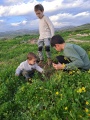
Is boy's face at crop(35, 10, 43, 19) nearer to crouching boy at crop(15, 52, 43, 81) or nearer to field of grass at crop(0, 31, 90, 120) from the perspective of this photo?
crouching boy at crop(15, 52, 43, 81)

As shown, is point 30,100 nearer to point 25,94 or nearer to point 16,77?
point 25,94


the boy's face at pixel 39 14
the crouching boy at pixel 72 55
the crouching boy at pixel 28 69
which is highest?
the boy's face at pixel 39 14

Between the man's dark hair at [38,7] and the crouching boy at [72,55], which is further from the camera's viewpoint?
the man's dark hair at [38,7]

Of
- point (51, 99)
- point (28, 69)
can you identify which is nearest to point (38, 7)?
point (28, 69)

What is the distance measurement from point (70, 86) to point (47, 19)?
15.4 feet

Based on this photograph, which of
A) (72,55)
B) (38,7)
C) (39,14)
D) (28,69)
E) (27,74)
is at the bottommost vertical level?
(27,74)

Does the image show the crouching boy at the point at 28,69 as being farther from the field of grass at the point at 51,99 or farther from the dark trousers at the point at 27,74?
the field of grass at the point at 51,99

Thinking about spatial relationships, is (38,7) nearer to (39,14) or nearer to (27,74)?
(39,14)

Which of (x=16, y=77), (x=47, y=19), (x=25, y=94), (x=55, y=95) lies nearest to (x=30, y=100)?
(x=25, y=94)

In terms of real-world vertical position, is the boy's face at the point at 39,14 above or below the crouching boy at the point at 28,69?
above

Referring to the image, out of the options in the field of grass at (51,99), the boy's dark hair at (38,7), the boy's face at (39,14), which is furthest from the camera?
the boy's face at (39,14)

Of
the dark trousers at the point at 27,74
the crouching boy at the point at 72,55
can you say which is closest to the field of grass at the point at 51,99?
the crouching boy at the point at 72,55

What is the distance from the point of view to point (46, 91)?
6.65 m

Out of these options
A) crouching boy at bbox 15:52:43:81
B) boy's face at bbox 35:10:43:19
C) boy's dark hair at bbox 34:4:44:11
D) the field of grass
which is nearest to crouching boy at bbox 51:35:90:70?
the field of grass
